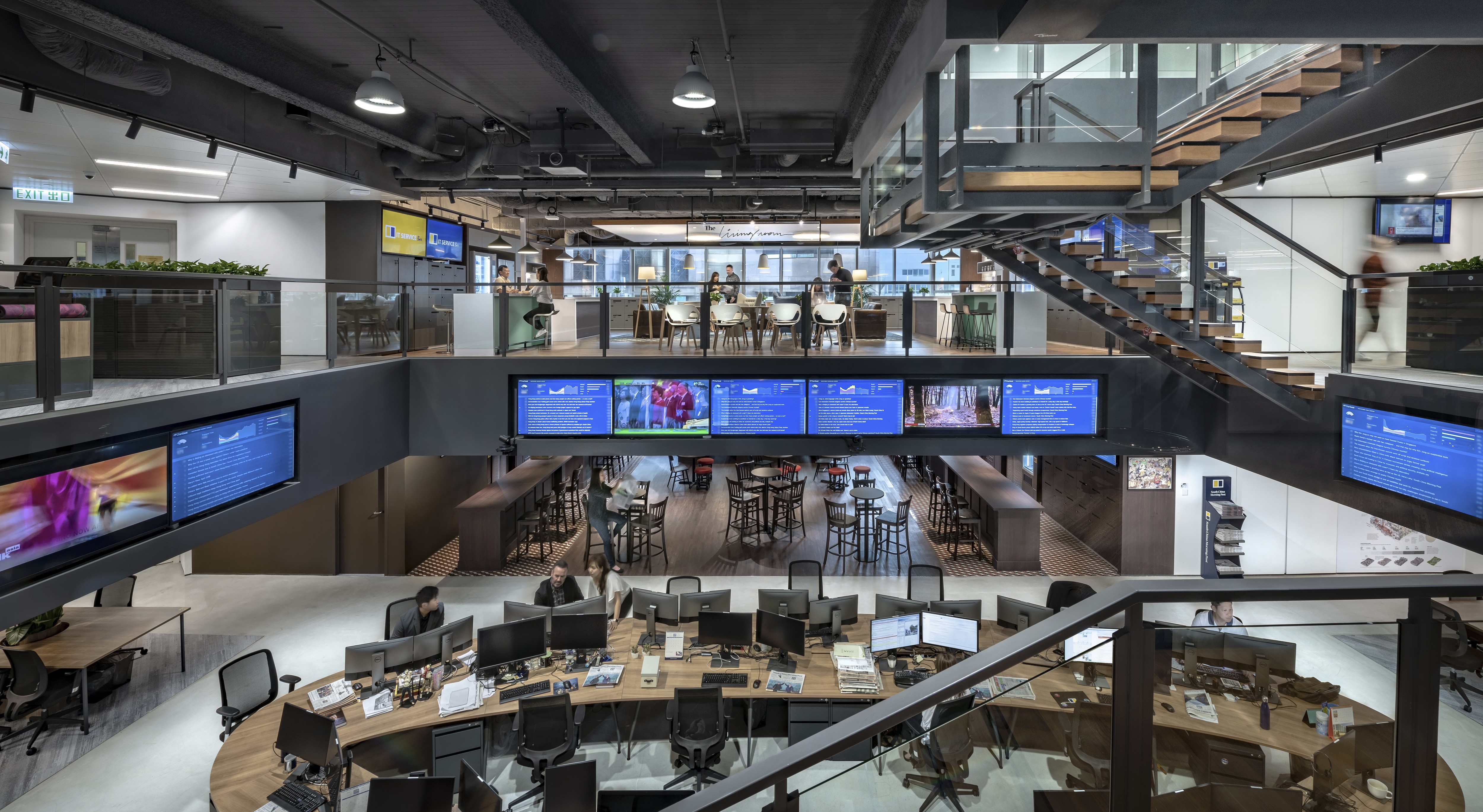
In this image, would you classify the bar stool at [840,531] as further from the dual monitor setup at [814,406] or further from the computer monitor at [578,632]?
the computer monitor at [578,632]

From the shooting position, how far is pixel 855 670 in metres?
5.95

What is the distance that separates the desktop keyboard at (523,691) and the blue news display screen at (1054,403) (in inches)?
230

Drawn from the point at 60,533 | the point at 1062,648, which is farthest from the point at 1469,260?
the point at 60,533

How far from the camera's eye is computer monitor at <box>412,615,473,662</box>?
5996 mm

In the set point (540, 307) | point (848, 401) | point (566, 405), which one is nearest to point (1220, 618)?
point (848, 401)

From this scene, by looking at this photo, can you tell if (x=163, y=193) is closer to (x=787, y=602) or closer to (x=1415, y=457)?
(x=787, y=602)

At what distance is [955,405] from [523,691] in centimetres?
564

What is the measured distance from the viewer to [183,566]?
34.9ft

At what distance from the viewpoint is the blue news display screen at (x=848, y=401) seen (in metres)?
8.66

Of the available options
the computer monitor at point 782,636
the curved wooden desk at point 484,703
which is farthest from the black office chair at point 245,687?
the computer monitor at point 782,636

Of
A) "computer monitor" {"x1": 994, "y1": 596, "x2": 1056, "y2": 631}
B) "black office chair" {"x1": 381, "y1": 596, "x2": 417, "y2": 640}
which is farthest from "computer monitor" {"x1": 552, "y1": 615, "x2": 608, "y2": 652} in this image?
"computer monitor" {"x1": 994, "y1": 596, "x2": 1056, "y2": 631}

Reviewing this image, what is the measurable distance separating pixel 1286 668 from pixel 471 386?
832 cm

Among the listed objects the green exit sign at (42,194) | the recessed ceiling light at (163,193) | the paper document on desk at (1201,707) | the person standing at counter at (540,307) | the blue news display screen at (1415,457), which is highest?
the recessed ceiling light at (163,193)

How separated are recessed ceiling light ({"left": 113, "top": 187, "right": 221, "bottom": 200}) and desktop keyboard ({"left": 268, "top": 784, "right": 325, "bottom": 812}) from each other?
30.5ft
